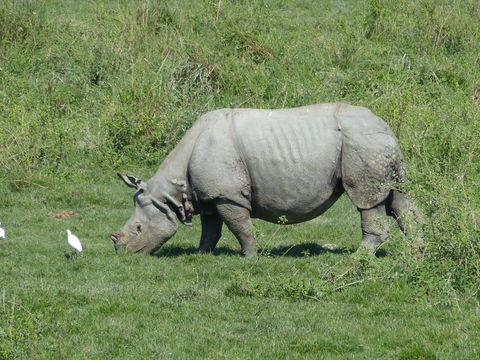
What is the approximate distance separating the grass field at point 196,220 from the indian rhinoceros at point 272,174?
0.43m

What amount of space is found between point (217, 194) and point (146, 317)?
3.11m

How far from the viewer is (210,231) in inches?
533

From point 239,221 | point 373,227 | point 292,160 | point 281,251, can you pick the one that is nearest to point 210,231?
point 239,221

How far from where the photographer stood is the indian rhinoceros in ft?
41.7

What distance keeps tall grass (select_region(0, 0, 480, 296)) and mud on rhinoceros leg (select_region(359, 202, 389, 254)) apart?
1.27 metres

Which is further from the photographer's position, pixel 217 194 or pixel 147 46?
pixel 147 46

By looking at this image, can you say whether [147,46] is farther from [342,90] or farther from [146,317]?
[146,317]

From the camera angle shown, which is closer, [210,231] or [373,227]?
[373,227]

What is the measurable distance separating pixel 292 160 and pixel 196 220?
340cm

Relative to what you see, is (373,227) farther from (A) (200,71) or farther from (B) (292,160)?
(A) (200,71)

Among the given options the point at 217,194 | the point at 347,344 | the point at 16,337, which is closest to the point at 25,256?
the point at 217,194

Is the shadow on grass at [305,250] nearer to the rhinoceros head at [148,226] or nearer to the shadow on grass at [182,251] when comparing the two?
the shadow on grass at [182,251]

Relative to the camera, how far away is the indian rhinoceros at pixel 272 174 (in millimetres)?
12695

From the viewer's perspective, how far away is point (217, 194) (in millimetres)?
12859
